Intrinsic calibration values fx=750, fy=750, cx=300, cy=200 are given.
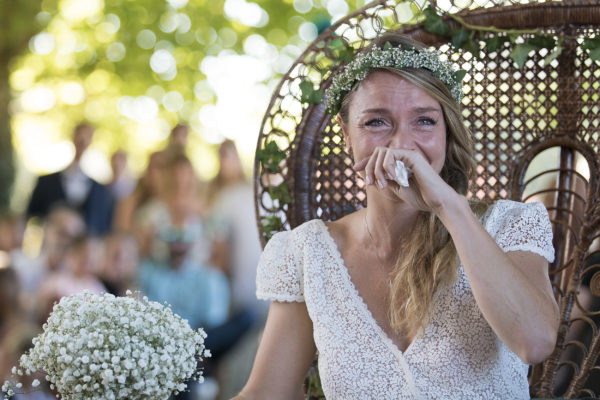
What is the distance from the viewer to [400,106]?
181 cm

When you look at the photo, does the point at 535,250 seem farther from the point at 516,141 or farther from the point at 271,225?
the point at 271,225

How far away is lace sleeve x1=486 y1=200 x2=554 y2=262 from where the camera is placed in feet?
5.67

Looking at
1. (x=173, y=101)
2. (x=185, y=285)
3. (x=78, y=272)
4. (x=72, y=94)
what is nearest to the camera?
(x=185, y=285)

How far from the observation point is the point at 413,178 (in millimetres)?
1671

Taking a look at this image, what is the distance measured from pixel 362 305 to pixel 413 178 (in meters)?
0.40

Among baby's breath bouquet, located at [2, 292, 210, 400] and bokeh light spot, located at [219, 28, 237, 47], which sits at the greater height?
bokeh light spot, located at [219, 28, 237, 47]

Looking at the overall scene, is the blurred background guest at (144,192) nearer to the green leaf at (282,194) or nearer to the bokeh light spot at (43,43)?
the green leaf at (282,194)

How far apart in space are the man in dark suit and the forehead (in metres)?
3.28

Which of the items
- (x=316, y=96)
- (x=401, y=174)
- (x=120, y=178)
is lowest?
(x=401, y=174)

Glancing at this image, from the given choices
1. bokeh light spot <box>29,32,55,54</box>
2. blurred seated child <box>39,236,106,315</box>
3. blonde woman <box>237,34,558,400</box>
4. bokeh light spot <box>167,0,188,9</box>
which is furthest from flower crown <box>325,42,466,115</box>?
bokeh light spot <box>29,32,55,54</box>

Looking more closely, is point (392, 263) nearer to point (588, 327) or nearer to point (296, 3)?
point (588, 327)

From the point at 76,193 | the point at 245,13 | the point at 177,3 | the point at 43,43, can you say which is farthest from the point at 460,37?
the point at 43,43

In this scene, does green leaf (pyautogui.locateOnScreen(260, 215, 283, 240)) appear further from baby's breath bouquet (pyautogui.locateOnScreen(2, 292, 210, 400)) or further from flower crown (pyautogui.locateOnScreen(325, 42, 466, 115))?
baby's breath bouquet (pyautogui.locateOnScreen(2, 292, 210, 400))

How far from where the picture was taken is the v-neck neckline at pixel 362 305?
5.80 feet
